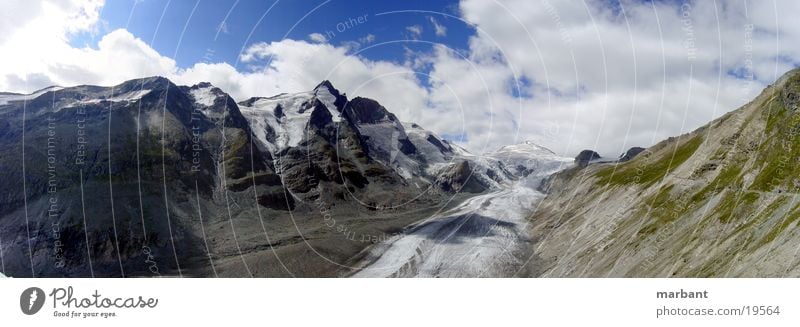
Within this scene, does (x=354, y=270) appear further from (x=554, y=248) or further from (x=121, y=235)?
(x=121, y=235)

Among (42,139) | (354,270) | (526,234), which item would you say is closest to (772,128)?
(526,234)

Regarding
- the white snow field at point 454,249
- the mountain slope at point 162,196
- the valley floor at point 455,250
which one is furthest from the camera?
the mountain slope at point 162,196
